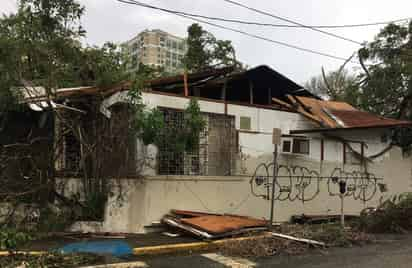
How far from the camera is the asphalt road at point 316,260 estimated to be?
7.63 m

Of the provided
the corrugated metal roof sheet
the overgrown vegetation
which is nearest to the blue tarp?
the overgrown vegetation

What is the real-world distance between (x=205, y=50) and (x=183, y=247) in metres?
21.1

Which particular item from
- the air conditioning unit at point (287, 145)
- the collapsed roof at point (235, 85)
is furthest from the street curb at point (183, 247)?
the collapsed roof at point (235, 85)

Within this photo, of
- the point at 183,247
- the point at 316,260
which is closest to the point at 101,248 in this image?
the point at 183,247

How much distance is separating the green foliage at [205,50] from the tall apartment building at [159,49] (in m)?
1.08

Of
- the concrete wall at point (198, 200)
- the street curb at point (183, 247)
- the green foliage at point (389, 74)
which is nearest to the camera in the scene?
the street curb at point (183, 247)

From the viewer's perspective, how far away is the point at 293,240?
30.4 ft

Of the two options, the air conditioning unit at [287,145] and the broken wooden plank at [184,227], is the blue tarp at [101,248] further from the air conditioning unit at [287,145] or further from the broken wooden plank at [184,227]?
the air conditioning unit at [287,145]

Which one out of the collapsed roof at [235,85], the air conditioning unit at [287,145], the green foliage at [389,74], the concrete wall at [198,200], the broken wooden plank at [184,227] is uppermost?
the green foliage at [389,74]

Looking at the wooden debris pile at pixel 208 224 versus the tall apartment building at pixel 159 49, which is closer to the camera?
the wooden debris pile at pixel 208 224

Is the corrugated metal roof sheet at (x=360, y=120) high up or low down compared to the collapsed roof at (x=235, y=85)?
down

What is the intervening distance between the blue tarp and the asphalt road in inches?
21.6

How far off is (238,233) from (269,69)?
6.51 m

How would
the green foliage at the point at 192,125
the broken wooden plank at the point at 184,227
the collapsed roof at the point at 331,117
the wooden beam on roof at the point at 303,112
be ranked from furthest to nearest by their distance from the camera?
the wooden beam on roof at the point at 303,112 < the collapsed roof at the point at 331,117 < the green foliage at the point at 192,125 < the broken wooden plank at the point at 184,227
